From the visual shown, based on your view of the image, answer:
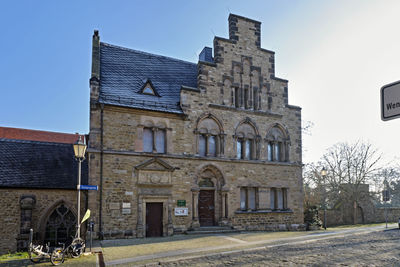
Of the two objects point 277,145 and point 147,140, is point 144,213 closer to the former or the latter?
point 147,140

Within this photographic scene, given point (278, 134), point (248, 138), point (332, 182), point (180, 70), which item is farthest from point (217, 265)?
point (332, 182)

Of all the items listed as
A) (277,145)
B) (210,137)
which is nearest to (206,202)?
(210,137)

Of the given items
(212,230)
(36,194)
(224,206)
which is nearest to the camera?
(36,194)

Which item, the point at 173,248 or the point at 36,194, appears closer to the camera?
the point at 173,248

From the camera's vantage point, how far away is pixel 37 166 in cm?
1972

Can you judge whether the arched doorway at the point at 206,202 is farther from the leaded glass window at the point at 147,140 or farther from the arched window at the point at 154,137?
the leaded glass window at the point at 147,140

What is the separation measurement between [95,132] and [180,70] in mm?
8570

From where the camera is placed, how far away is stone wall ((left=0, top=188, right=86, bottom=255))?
56.6 feet

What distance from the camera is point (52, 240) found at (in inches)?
741

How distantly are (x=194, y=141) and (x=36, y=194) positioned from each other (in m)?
9.65

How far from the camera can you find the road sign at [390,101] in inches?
134

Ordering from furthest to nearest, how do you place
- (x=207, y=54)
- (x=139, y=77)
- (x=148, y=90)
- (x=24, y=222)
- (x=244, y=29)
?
(x=207, y=54)
(x=244, y=29)
(x=139, y=77)
(x=148, y=90)
(x=24, y=222)

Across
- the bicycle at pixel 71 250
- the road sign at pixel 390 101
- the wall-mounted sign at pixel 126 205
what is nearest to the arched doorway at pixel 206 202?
the wall-mounted sign at pixel 126 205

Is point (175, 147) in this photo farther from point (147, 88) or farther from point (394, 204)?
point (394, 204)
